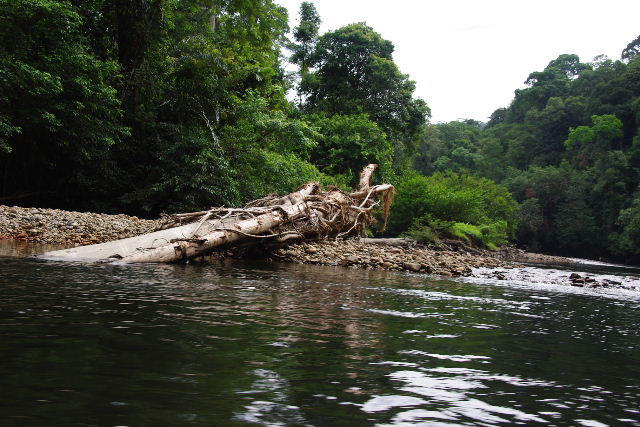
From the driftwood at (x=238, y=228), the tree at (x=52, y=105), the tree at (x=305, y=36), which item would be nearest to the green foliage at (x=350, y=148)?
the tree at (x=305, y=36)

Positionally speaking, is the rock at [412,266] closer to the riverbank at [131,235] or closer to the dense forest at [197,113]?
the riverbank at [131,235]

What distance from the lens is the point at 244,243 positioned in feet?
30.0

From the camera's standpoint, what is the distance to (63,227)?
10492 millimetres

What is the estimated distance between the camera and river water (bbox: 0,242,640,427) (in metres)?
1.86

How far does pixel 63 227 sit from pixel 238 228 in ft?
14.2

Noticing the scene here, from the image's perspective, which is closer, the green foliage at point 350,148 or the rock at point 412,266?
the rock at point 412,266

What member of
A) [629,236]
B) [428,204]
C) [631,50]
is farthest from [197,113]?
[631,50]

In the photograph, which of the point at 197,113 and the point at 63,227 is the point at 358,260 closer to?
the point at 63,227

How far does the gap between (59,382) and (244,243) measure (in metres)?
7.15

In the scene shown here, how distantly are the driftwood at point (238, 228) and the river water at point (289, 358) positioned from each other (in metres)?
1.98

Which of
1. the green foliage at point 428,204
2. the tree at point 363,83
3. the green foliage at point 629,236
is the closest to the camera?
the green foliage at point 428,204

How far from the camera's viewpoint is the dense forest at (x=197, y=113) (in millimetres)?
13445

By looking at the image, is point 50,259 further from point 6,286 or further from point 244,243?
point 244,243

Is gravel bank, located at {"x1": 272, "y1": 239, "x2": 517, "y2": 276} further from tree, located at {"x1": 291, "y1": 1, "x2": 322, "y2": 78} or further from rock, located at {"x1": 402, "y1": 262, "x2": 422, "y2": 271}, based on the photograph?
tree, located at {"x1": 291, "y1": 1, "x2": 322, "y2": 78}
